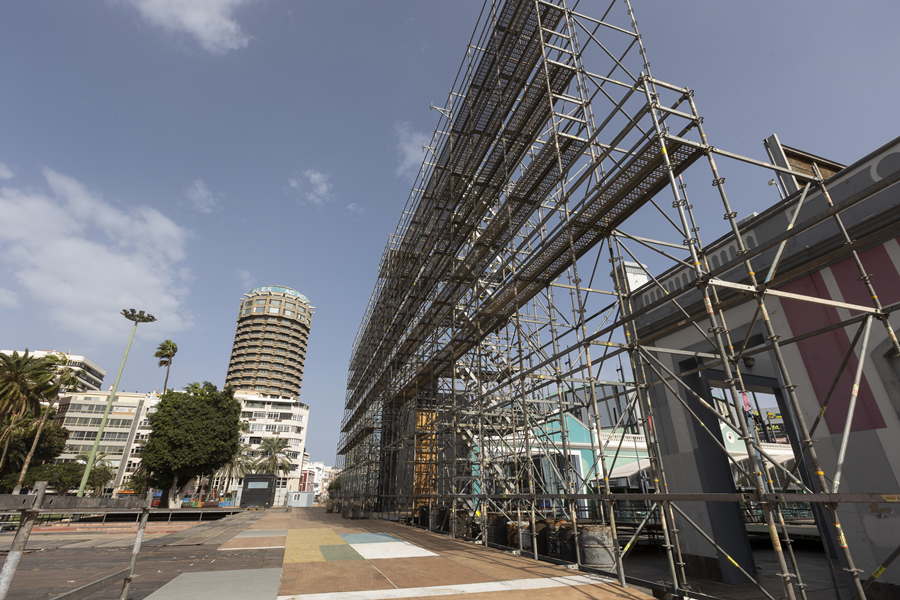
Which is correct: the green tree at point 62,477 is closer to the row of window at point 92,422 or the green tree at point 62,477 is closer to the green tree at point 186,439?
the green tree at point 186,439

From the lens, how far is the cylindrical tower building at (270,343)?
345 ft

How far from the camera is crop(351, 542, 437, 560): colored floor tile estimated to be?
10133 millimetres

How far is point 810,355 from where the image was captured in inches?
291

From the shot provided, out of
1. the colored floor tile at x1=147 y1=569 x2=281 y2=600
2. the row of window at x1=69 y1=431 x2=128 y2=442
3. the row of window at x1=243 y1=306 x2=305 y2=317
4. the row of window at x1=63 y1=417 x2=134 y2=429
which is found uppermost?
the row of window at x1=243 y1=306 x2=305 y2=317

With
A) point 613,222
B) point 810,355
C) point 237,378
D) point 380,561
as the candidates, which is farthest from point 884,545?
point 237,378

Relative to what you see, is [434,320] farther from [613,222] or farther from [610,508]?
[610,508]

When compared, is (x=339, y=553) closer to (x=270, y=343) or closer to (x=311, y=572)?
(x=311, y=572)

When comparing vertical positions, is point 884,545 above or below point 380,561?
above

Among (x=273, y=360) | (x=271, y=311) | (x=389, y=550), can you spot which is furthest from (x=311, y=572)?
(x=271, y=311)

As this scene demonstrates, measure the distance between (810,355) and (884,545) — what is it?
2.84 meters

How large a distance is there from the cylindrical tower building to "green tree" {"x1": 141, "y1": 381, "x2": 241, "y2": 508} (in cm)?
6719

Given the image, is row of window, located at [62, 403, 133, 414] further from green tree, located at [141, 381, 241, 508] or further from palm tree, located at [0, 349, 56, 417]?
green tree, located at [141, 381, 241, 508]

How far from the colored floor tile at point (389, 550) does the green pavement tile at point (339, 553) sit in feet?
0.58

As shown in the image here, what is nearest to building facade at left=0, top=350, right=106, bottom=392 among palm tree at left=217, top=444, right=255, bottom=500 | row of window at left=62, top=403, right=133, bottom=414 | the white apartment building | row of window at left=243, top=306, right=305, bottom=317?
row of window at left=62, top=403, right=133, bottom=414
